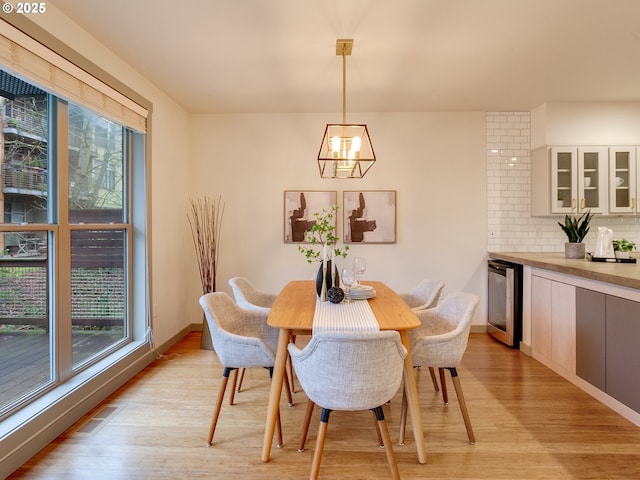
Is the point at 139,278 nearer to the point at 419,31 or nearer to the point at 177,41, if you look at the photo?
the point at 177,41

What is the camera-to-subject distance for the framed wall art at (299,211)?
4469mm

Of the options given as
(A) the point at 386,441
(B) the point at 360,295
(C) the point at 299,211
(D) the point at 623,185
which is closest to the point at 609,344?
(B) the point at 360,295

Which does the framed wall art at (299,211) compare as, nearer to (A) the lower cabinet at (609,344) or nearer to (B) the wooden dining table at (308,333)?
(B) the wooden dining table at (308,333)

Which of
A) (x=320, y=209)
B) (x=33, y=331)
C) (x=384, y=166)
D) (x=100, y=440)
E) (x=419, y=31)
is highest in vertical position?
(x=419, y=31)

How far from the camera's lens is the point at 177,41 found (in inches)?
109

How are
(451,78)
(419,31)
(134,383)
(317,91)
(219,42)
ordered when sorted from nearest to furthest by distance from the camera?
(419,31) → (219,42) → (134,383) → (451,78) → (317,91)

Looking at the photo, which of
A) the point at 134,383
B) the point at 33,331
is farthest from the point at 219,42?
the point at 134,383

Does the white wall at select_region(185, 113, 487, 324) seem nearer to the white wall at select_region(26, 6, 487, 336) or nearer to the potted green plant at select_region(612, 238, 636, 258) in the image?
the white wall at select_region(26, 6, 487, 336)

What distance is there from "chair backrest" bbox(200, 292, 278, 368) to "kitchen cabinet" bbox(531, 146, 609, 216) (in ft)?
11.6

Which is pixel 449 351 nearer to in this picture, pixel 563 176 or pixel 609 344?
pixel 609 344

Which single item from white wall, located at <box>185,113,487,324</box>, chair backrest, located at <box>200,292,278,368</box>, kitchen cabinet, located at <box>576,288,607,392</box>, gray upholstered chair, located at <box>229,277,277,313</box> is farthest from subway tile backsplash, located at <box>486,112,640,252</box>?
chair backrest, located at <box>200,292,278,368</box>

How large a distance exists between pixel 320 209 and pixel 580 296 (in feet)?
8.92

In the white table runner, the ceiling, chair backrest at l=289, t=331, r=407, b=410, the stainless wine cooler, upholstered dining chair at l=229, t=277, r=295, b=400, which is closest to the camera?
chair backrest at l=289, t=331, r=407, b=410

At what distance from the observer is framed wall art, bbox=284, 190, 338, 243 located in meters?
4.47
